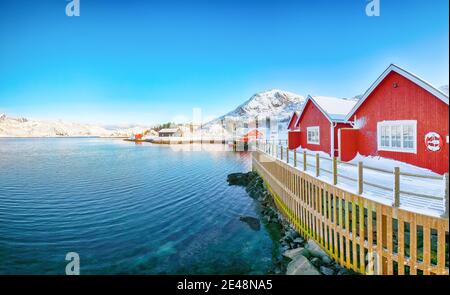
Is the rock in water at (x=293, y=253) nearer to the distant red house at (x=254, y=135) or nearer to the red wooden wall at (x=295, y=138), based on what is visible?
the red wooden wall at (x=295, y=138)

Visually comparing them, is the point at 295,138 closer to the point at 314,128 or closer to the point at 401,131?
the point at 314,128

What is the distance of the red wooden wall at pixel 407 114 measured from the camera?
855cm

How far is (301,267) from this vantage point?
301 inches

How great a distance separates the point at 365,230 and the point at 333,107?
1132 cm

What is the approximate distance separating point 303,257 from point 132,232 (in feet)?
28.7

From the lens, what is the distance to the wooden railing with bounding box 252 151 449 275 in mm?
5301

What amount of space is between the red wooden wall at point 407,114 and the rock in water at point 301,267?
638 centimetres

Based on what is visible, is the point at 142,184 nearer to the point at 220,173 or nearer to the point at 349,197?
the point at 220,173

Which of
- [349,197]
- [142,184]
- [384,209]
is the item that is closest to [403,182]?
[349,197]

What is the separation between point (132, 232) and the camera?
1191 cm

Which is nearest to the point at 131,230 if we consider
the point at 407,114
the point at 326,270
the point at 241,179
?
the point at 326,270

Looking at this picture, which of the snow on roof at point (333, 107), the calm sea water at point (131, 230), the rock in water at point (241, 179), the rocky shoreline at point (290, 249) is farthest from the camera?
the rock in water at point (241, 179)

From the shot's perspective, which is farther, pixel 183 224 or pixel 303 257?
pixel 183 224

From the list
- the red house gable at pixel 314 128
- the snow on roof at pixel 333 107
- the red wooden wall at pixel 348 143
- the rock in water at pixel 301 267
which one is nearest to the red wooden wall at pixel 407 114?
the red wooden wall at pixel 348 143
